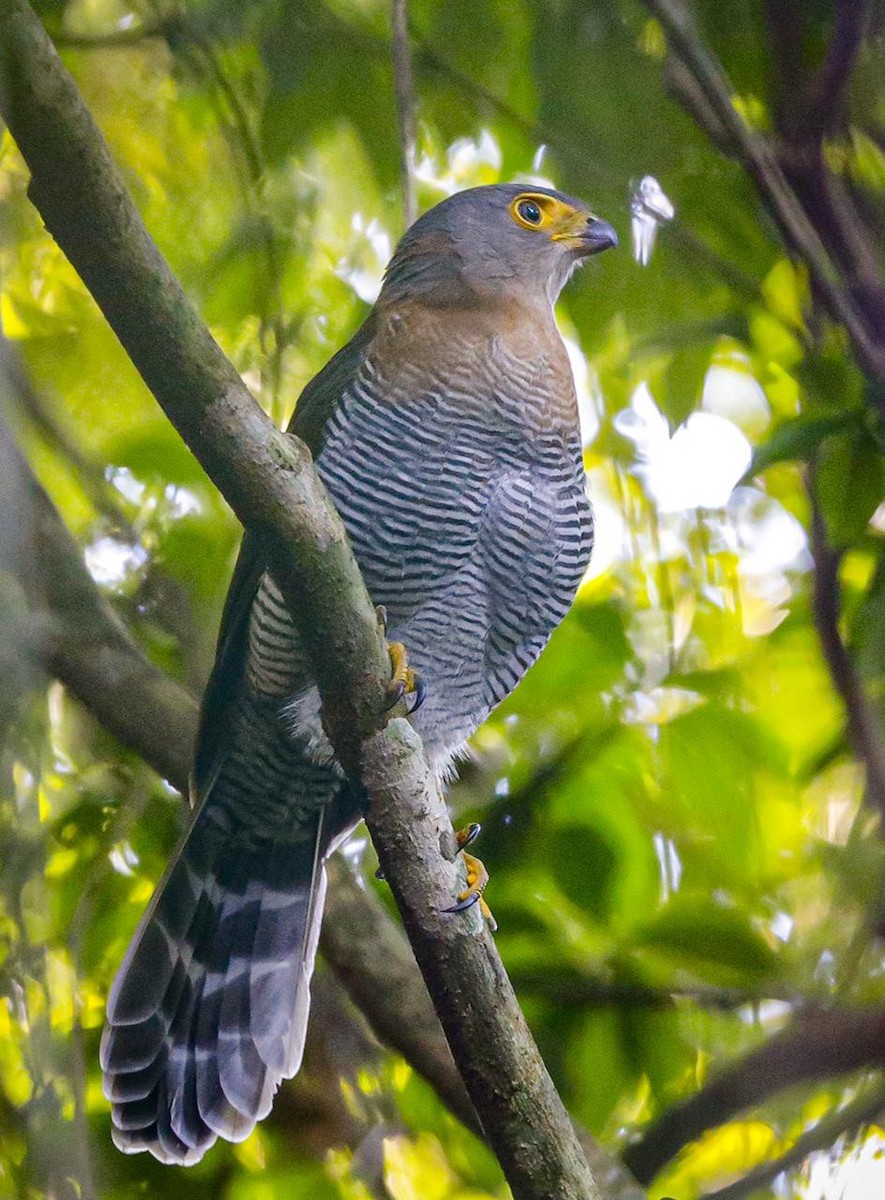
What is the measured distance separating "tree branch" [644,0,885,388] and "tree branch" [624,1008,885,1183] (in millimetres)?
1166

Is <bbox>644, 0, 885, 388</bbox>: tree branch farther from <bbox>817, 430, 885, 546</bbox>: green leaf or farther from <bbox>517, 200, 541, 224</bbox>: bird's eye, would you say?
<bbox>517, 200, 541, 224</bbox>: bird's eye

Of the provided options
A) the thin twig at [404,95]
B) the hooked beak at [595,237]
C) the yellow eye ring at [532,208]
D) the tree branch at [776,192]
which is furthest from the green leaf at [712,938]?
the yellow eye ring at [532,208]

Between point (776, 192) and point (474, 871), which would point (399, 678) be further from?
point (776, 192)

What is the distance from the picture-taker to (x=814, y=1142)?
2.57m

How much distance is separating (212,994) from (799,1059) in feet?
5.21

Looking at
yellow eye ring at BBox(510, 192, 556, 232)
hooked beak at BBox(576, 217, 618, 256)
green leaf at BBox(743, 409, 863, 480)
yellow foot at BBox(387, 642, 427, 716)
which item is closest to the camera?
yellow foot at BBox(387, 642, 427, 716)

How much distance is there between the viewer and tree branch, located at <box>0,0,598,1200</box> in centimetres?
173

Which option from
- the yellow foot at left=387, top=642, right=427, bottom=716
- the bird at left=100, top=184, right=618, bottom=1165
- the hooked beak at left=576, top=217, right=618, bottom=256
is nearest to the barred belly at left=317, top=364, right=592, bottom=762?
the bird at left=100, top=184, right=618, bottom=1165

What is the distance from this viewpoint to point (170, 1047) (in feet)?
11.0

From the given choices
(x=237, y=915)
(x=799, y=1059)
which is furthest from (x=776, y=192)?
(x=237, y=915)

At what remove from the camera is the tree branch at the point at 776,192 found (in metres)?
2.72

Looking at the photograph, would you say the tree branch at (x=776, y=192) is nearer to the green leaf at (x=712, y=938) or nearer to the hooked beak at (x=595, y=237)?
the hooked beak at (x=595, y=237)

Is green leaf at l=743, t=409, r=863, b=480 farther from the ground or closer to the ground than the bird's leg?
farther from the ground

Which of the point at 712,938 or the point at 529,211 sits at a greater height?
the point at 529,211
